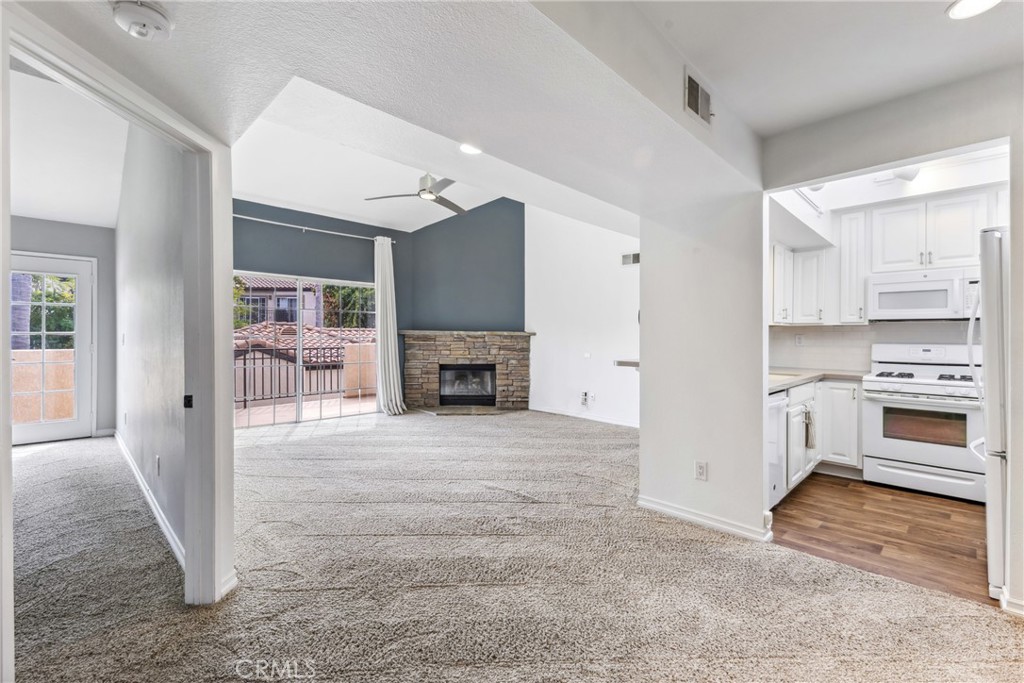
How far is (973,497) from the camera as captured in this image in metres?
3.16

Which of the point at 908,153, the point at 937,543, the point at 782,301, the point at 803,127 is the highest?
the point at 803,127

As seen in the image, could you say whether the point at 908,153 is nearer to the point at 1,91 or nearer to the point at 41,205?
the point at 1,91

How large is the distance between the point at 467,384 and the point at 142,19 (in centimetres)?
642

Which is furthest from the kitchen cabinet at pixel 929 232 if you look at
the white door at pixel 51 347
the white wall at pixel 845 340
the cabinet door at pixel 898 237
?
the white door at pixel 51 347

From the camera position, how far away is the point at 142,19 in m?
1.19

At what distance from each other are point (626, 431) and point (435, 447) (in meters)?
2.32

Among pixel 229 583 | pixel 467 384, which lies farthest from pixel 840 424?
pixel 467 384

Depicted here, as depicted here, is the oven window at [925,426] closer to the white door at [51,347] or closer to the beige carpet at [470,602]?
the beige carpet at [470,602]

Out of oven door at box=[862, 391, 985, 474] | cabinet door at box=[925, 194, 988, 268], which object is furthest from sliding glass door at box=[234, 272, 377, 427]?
cabinet door at box=[925, 194, 988, 268]

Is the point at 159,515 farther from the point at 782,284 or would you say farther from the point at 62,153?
the point at 782,284

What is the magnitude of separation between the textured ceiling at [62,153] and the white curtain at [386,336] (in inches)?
120

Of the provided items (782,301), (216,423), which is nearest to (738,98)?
(782,301)

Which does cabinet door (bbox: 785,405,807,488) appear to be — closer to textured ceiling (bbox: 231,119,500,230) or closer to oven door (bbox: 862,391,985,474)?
oven door (bbox: 862,391,985,474)

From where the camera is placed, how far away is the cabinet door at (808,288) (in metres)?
4.11
